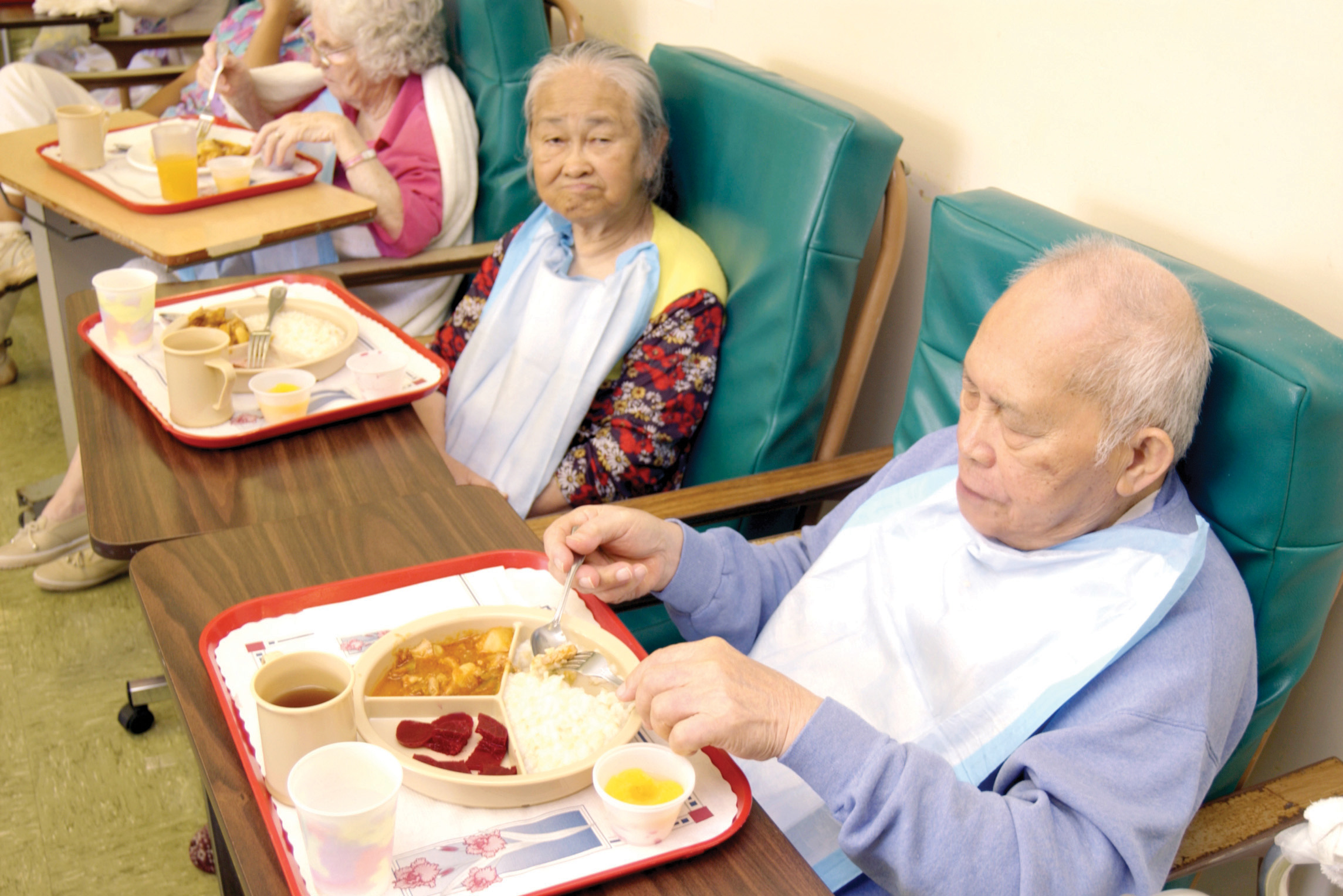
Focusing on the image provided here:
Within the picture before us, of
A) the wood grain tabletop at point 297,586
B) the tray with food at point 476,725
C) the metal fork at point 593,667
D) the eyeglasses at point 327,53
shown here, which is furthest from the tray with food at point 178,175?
the metal fork at point 593,667

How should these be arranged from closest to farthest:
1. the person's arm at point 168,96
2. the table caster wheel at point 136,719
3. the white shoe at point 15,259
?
the table caster wheel at point 136,719
the white shoe at point 15,259
the person's arm at point 168,96

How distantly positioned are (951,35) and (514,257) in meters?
1.03

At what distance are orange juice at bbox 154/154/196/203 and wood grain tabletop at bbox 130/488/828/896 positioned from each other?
126 centimetres

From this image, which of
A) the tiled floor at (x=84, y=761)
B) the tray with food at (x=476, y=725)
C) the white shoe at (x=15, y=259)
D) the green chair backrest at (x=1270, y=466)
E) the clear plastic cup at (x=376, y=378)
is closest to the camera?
the tray with food at (x=476, y=725)

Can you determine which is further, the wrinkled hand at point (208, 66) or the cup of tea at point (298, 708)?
the wrinkled hand at point (208, 66)

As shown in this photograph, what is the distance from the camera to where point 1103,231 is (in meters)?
1.41

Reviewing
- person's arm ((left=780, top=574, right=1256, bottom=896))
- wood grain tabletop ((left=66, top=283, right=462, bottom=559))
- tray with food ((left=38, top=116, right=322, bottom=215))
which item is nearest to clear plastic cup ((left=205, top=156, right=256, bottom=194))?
tray with food ((left=38, top=116, right=322, bottom=215))

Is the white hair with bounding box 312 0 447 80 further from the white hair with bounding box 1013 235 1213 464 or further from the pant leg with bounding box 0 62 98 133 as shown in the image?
the white hair with bounding box 1013 235 1213 464

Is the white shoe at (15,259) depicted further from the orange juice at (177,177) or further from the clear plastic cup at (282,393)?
the clear plastic cup at (282,393)

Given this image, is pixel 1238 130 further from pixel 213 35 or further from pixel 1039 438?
pixel 213 35

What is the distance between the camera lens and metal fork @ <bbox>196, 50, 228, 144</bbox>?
9.17ft

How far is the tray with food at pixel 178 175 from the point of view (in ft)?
7.73

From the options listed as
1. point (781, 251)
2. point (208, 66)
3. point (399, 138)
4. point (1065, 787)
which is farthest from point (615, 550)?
point (208, 66)

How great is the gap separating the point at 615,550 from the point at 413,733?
1.37 feet
